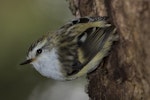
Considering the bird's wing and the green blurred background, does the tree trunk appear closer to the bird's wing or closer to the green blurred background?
the bird's wing

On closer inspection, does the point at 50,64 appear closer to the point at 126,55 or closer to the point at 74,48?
the point at 74,48

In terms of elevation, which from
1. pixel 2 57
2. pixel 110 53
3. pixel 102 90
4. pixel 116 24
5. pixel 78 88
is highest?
pixel 116 24

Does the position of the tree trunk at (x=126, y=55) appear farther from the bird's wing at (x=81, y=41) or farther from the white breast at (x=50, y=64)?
the white breast at (x=50, y=64)

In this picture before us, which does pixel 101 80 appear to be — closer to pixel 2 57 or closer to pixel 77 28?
pixel 77 28

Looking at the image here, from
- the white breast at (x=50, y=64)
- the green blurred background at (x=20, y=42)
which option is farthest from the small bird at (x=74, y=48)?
the green blurred background at (x=20, y=42)

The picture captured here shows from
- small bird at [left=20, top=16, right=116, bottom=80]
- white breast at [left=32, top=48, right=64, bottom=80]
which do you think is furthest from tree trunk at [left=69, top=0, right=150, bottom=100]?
white breast at [left=32, top=48, right=64, bottom=80]

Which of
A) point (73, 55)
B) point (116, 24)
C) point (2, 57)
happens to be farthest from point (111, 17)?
point (2, 57)

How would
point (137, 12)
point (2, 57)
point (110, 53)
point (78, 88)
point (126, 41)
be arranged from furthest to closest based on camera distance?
point (78, 88), point (2, 57), point (110, 53), point (126, 41), point (137, 12)

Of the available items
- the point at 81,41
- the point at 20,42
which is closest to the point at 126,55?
the point at 81,41
